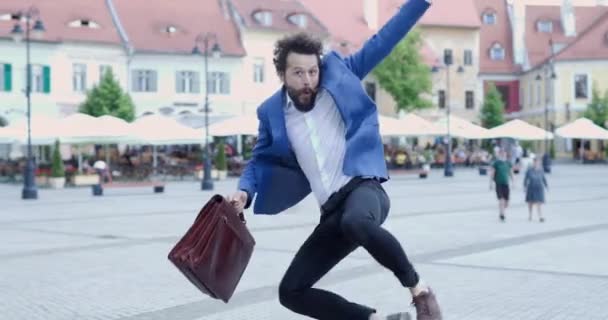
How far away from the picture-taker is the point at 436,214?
1867 cm

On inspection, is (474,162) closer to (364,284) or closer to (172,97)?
(172,97)

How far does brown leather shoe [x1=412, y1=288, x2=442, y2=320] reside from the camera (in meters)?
4.17

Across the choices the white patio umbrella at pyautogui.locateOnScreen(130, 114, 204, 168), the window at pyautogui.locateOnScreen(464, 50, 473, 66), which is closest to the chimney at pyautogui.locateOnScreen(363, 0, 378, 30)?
the window at pyautogui.locateOnScreen(464, 50, 473, 66)

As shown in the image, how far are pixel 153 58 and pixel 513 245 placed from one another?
3982cm

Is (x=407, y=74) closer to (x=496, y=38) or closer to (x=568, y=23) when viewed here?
(x=496, y=38)

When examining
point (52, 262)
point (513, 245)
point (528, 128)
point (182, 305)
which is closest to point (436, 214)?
point (513, 245)

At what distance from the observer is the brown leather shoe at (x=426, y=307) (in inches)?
164

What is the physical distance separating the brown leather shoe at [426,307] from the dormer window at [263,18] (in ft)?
168

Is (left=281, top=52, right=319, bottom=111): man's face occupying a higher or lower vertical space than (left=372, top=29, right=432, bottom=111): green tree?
lower

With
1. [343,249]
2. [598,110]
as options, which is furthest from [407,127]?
[343,249]

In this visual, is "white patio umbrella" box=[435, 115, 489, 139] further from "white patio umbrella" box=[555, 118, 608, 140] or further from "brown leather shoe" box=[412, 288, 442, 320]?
"brown leather shoe" box=[412, 288, 442, 320]

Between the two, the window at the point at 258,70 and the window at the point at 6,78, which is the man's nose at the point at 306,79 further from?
the window at the point at 258,70

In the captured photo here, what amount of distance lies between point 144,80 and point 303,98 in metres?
46.8

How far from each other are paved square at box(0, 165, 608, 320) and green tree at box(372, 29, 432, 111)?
37667 millimetres
